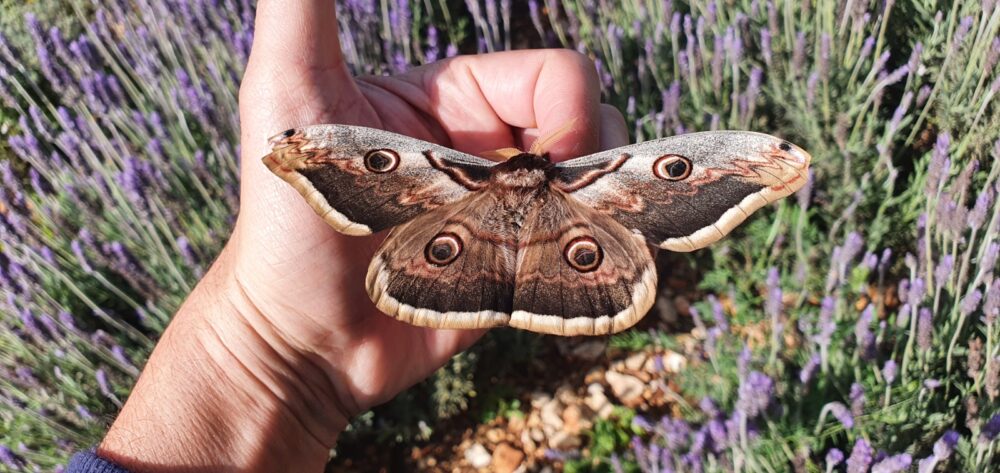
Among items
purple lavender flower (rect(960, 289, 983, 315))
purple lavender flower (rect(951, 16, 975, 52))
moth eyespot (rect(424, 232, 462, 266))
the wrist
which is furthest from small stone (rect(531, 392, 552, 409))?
purple lavender flower (rect(951, 16, 975, 52))

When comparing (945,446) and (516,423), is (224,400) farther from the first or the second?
(945,446)

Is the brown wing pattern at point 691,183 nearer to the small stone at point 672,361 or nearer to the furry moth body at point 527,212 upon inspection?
the furry moth body at point 527,212

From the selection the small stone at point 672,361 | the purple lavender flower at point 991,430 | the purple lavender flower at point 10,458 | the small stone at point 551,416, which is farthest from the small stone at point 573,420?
the purple lavender flower at point 10,458

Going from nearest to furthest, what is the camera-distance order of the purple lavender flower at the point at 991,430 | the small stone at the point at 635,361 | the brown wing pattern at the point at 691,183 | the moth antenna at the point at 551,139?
1. the brown wing pattern at the point at 691,183
2. the purple lavender flower at the point at 991,430
3. the moth antenna at the point at 551,139
4. the small stone at the point at 635,361

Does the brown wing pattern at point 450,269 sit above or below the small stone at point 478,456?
above

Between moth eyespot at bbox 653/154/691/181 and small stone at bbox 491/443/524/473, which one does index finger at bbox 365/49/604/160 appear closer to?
moth eyespot at bbox 653/154/691/181

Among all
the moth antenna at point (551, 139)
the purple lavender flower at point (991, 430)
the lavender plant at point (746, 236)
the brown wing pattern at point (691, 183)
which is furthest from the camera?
Answer: the lavender plant at point (746, 236)

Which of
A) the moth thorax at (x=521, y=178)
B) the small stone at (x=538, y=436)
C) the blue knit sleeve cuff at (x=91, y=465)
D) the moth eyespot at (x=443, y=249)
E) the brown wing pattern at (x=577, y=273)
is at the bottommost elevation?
the small stone at (x=538, y=436)

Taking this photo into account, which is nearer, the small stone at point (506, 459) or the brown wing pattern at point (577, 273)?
the brown wing pattern at point (577, 273)
